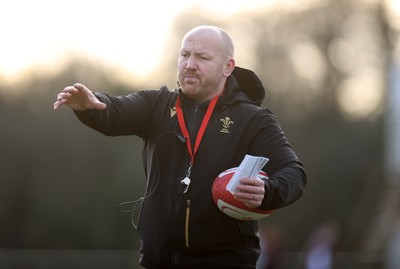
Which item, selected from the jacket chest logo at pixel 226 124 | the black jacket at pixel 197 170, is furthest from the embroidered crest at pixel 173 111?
the jacket chest logo at pixel 226 124

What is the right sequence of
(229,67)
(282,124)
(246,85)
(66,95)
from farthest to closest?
(282,124) → (246,85) → (229,67) → (66,95)

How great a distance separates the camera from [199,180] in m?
6.82

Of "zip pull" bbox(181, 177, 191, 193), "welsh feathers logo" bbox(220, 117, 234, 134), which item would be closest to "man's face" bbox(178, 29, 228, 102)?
"welsh feathers logo" bbox(220, 117, 234, 134)

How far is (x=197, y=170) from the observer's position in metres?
6.84

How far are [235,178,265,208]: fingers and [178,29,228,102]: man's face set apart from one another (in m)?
0.91

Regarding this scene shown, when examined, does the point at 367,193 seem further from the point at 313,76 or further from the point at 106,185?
the point at 106,185

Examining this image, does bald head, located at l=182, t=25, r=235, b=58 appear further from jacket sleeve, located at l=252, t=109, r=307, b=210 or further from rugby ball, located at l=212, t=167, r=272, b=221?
rugby ball, located at l=212, t=167, r=272, b=221

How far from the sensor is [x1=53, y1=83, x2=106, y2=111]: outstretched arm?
6.53 metres

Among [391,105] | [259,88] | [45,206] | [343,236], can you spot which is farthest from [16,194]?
[259,88]

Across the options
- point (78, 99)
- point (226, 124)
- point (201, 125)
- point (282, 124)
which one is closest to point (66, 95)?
point (78, 99)

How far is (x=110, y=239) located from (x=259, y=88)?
28.1 meters

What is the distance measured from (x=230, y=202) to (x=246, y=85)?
1.18 meters

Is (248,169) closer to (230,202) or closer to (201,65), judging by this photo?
(230,202)

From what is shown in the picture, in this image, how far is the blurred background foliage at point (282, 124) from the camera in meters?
36.0
